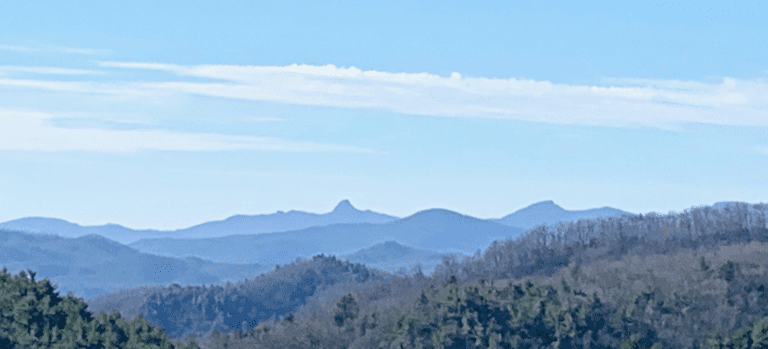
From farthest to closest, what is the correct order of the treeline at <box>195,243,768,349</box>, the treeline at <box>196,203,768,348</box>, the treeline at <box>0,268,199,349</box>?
1. the treeline at <box>196,203,768,348</box>
2. the treeline at <box>195,243,768,349</box>
3. the treeline at <box>0,268,199,349</box>

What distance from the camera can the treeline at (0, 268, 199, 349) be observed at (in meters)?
68.1

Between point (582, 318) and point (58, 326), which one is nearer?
point (58, 326)

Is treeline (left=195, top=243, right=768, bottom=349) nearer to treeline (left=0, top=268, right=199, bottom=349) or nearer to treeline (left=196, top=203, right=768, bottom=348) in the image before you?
treeline (left=196, top=203, right=768, bottom=348)

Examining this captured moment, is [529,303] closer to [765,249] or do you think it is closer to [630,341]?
[630,341]

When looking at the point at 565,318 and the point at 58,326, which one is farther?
the point at 565,318

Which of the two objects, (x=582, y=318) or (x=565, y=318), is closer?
(x=565, y=318)

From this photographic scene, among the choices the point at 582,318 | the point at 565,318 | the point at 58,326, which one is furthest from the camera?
the point at 582,318

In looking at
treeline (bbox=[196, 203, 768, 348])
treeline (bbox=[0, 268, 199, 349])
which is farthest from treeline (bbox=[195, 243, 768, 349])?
treeline (bbox=[0, 268, 199, 349])

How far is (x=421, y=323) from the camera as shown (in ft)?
339

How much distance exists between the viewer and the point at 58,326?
7138 centimetres

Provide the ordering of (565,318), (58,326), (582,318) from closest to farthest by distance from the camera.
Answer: (58,326), (565,318), (582,318)

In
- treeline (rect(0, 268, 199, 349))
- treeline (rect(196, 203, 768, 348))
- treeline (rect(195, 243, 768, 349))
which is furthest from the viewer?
treeline (rect(196, 203, 768, 348))

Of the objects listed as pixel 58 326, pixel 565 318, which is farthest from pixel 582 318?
pixel 58 326

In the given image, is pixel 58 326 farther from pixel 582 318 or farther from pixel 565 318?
pixel 582 318
